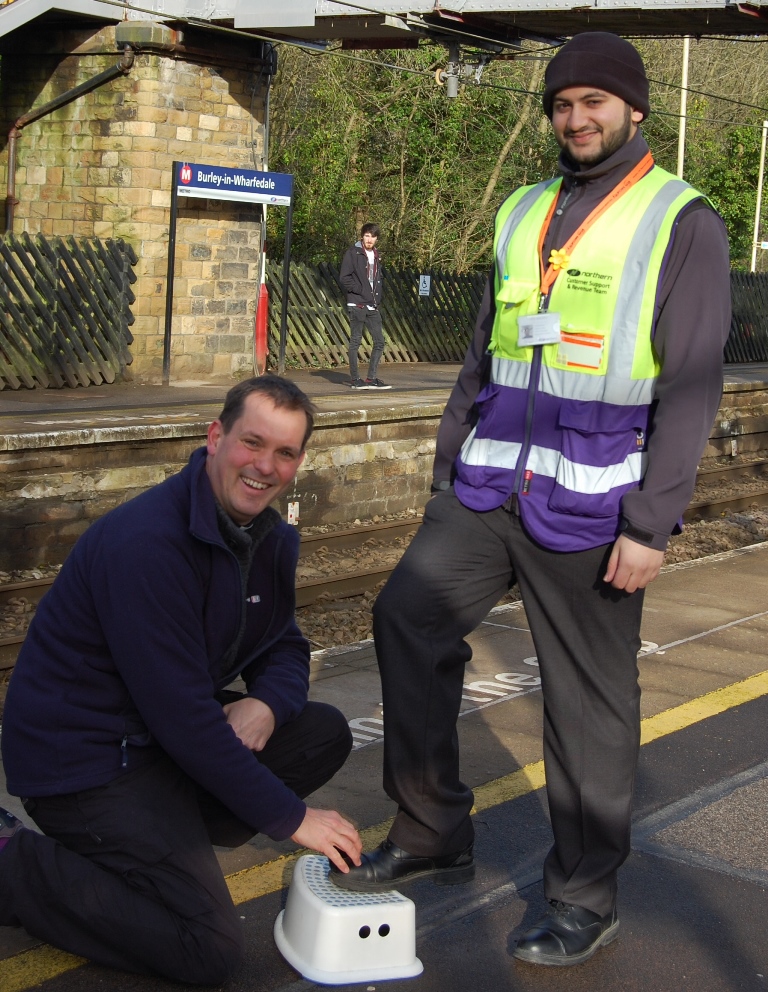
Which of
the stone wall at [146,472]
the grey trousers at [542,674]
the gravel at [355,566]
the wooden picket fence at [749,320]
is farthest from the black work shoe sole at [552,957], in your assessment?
the wooden picket fence at [749,320]

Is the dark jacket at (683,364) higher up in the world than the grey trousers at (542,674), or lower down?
higher up

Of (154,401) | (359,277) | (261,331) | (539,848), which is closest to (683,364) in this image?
(539,848)

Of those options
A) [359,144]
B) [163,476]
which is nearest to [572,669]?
[163,476]

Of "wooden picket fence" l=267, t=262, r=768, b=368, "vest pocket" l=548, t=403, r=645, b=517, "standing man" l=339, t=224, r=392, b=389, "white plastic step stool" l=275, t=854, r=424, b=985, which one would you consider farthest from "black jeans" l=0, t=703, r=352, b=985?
"wooden picket fence" l=267, t=262, r=768, b=368

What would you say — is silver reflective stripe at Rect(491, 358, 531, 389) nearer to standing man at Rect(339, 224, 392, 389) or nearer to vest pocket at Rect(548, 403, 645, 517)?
vest pocket at Rect(548, 403, 645, 517)

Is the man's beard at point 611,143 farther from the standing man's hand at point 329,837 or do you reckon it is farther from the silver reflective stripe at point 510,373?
the standing man's hand at point 329,837

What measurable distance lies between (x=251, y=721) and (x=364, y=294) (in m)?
13.6

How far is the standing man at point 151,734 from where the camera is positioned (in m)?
2.95

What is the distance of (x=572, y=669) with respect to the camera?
10.4ft

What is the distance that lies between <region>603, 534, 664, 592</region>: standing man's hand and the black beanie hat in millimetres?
1007

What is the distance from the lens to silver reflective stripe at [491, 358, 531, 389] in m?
3.19

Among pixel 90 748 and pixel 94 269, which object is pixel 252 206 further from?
pixel 90 748

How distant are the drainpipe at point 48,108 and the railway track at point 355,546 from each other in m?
7.14

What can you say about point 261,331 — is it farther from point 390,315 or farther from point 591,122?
point 591,122
